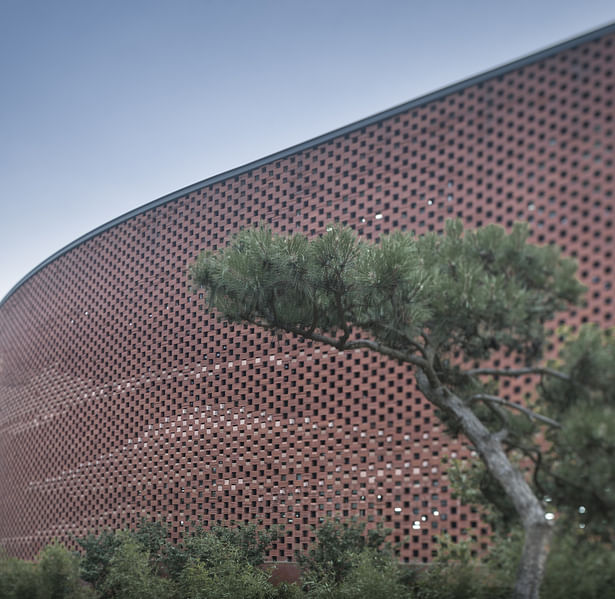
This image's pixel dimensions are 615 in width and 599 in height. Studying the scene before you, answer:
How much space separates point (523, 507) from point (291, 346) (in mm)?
5201

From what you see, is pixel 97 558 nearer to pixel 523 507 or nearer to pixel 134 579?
pixel 134 579

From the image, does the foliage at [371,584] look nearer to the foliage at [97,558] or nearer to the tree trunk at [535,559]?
the tree trunk at [535,559]

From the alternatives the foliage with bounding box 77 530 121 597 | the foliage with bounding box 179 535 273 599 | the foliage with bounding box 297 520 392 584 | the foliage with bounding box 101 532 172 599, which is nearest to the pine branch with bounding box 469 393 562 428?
the foliage with bounding box 297 520 392 584

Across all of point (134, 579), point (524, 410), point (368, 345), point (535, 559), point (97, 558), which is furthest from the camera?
point (97, 558)

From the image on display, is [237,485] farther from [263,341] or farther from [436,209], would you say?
[436,209]

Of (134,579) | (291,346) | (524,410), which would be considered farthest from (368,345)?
(134,579)

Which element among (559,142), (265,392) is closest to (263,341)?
(265,392)

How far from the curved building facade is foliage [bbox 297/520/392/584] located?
0.39m

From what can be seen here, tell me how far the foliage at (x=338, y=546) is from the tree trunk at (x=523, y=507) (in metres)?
2.74

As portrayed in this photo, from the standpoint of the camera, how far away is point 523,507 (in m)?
4.93

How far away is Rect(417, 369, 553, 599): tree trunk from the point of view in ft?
15.7

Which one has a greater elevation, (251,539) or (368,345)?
(368,345)

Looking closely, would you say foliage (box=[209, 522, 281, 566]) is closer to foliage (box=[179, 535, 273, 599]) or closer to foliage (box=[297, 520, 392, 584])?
foliage (box=[179, 535, 273, 599])

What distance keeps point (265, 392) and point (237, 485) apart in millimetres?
1432
